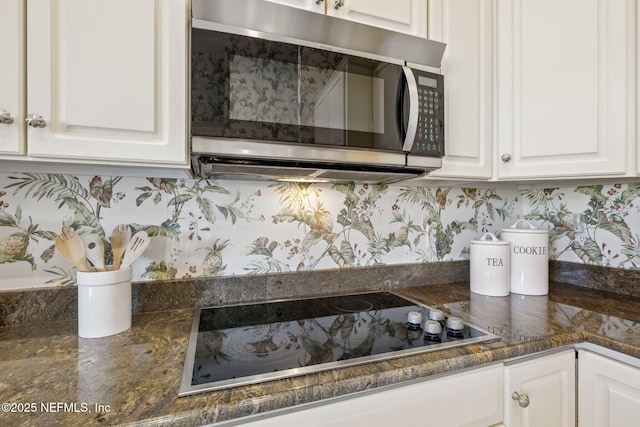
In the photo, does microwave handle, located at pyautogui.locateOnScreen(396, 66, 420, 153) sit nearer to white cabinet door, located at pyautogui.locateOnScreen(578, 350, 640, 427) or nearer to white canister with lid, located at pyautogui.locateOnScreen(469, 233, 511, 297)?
white canister with lid, located at pyautogui.locateOnScreen(469, 233, 511, 297)

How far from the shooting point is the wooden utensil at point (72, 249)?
2.71ft

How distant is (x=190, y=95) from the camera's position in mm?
791

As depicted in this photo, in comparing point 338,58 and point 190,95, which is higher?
point 338,58

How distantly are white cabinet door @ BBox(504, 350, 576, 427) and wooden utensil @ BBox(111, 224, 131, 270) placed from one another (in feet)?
3.55

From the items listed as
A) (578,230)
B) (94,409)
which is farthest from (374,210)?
(94,409)

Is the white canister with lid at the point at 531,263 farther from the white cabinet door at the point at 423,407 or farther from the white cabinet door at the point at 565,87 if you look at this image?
the white cabinet door at the point at 423,407

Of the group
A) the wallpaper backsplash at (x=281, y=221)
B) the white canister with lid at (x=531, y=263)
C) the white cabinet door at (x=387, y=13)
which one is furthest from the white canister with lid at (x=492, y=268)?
the white cabinet door at (x=387, y=13)

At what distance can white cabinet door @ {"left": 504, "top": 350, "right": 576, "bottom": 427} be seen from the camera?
2.50ft

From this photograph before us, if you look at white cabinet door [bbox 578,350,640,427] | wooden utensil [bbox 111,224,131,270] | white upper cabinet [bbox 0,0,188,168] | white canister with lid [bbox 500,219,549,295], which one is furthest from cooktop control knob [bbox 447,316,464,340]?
wooden utensil [bbox 111,224,131,270]

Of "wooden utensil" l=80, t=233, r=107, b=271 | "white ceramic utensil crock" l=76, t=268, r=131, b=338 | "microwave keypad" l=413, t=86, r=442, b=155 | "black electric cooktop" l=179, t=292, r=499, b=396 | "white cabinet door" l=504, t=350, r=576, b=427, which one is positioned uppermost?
"microwave keypad" l=413, t=86, r=442, b=155

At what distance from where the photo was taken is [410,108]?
940 mm

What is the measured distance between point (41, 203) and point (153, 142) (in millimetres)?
475

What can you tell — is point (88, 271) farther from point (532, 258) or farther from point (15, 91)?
point (532, 258)

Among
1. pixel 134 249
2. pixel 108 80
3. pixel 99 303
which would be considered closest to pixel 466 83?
pixel 108 80
